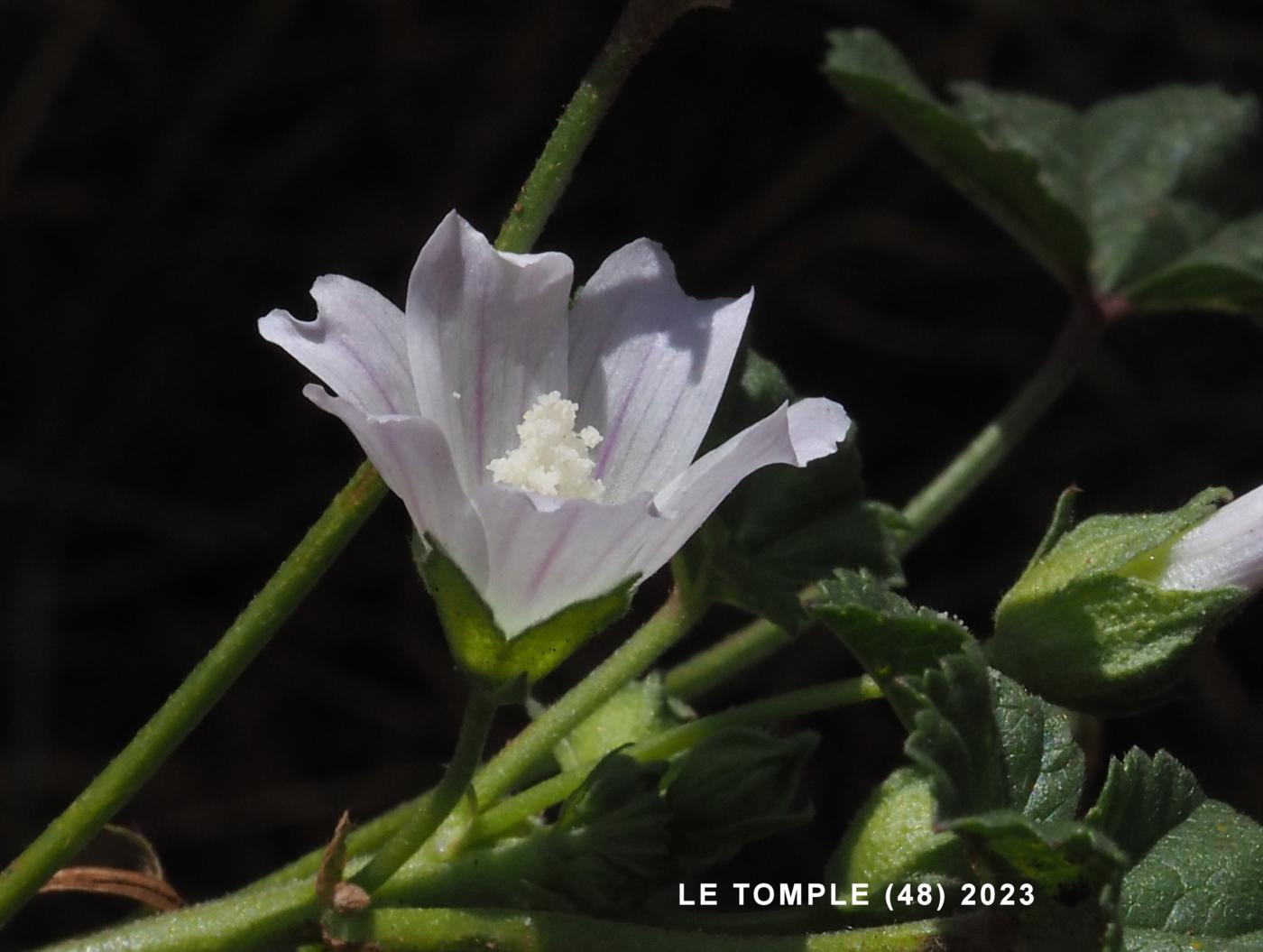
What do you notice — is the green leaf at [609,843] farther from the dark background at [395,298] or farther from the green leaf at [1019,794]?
the dark background at [395,298]

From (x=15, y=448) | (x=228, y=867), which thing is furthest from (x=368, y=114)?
(x=228, y=867)

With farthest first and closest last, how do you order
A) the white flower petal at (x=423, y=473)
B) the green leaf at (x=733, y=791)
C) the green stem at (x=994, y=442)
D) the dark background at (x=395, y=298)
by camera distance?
1. the dark background at (x=395, y=298)
2. the green stem at (x=994, y=442)
3. the green leaf at (x=733, y=791)
4. the white flower petal at (x=423, y=473)

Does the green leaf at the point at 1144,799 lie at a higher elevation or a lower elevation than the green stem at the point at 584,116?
lower

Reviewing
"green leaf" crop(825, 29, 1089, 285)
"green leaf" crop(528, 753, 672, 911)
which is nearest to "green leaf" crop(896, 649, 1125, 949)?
"green leaf" crop(528, 753, 672, 911)

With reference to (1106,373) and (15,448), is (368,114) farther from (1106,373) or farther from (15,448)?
(1106,373)

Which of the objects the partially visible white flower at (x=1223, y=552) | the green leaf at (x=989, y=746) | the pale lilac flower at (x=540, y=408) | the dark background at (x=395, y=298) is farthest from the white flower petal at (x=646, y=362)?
the dark background at (x=395, y=298)
